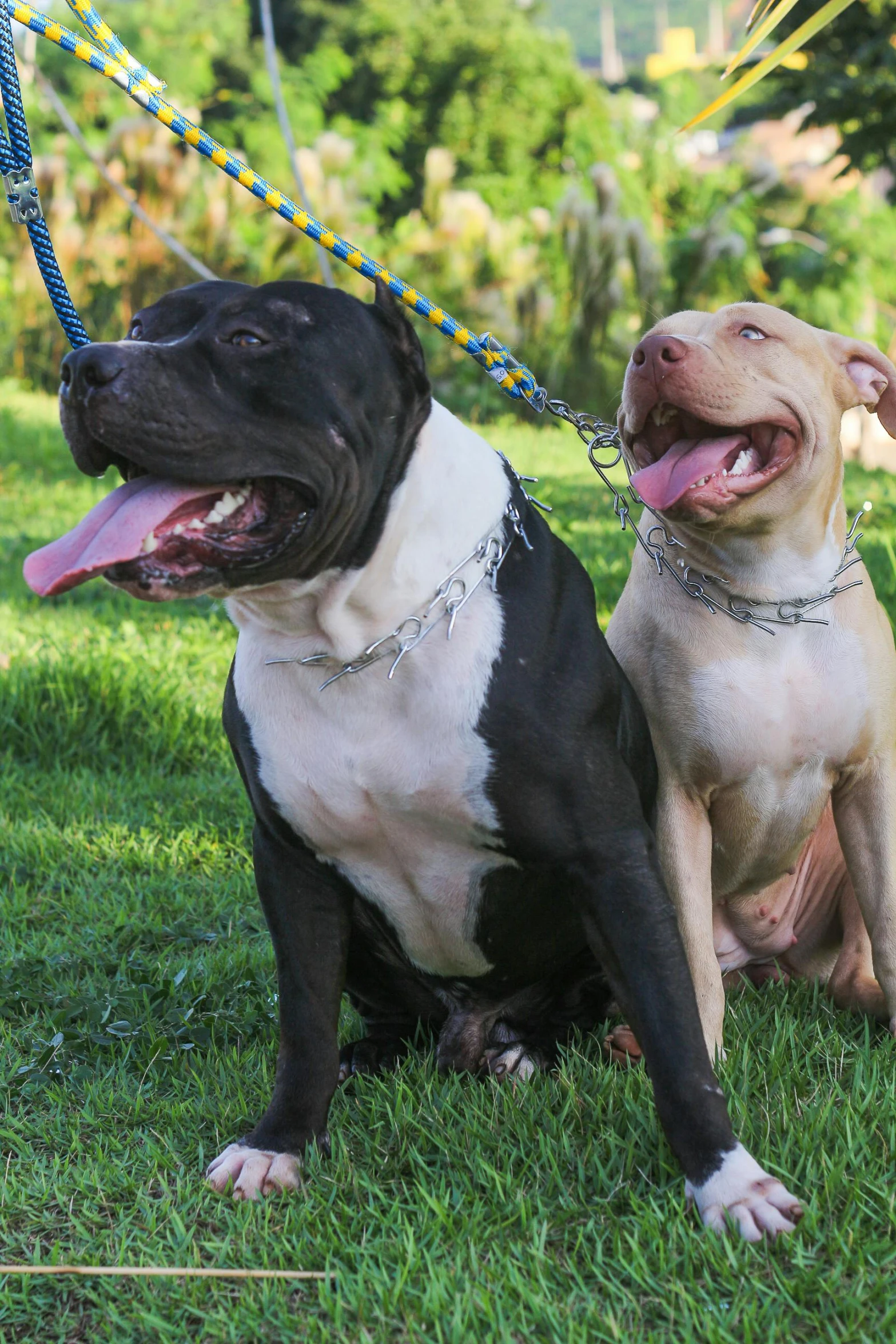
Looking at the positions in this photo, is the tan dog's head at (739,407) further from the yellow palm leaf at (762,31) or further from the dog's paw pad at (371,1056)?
the dog's paw pad at (371,1056)

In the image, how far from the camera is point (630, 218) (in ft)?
36.2

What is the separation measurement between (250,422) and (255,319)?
17 cm

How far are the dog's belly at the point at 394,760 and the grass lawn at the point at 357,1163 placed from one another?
41cm

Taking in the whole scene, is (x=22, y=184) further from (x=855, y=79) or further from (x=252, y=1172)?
(x=855, y=79)

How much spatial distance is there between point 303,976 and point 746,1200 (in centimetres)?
79

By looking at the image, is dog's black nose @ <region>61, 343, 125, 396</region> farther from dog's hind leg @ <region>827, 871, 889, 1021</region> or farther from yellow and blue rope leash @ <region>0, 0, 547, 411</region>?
dog's hind leg @ <region>827, 871, 889, 1021</region>

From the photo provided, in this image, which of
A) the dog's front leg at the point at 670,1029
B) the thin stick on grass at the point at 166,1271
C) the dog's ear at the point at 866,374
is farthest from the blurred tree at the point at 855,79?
the thin stick on grass at the point at 166,1271

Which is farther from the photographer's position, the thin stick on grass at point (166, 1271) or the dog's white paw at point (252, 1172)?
the dog's white paw at point (252, 1172)

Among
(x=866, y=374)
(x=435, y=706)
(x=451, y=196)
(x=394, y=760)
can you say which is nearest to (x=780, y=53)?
(x=866, y=374)

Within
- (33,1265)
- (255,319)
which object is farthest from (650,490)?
(33,1265)

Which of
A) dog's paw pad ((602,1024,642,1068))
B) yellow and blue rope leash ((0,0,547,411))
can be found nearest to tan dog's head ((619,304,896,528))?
yellow and blue rope leash ((0,0,547,411))

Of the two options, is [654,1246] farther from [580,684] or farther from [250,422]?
[250,422]

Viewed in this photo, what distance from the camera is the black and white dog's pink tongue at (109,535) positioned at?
6.11 ft

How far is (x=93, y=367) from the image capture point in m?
1.84
